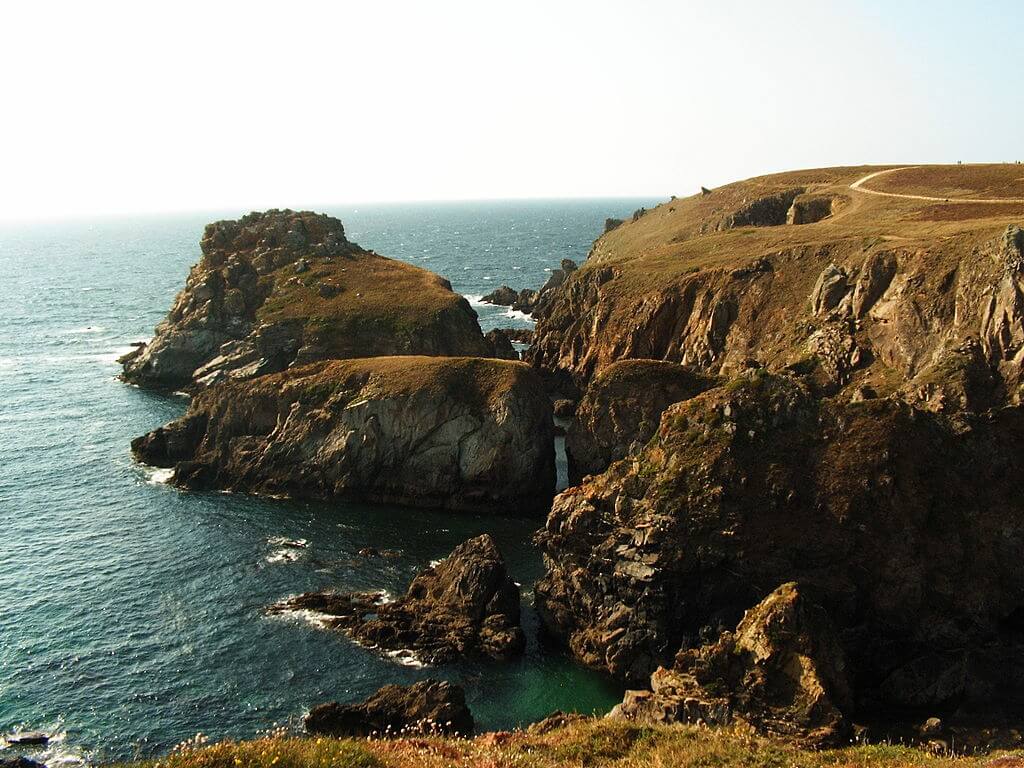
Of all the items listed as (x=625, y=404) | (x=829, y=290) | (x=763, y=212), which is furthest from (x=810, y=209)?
(x=625, y=404)

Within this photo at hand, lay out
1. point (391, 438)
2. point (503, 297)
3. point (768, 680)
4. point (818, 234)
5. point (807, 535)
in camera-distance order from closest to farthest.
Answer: point (768, 680) < point (807, 535) < point (391, 438) < point (818, 234) < point (503, 297)

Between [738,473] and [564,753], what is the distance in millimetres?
25164

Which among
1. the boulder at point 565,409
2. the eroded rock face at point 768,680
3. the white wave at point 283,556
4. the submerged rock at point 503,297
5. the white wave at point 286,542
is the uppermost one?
the submerged rock at point 503,297

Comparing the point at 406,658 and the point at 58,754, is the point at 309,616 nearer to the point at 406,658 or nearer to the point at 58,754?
the point at 406,658

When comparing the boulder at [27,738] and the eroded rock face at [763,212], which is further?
the eroded rock face at [763,212]

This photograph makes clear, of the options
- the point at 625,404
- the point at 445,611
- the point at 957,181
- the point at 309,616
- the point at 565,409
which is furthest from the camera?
the point at 957,181

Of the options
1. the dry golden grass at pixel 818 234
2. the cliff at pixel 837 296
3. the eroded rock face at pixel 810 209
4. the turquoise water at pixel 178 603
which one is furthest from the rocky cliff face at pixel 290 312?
the eroded rock face at pixel 810 209

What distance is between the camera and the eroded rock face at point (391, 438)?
71.1 m

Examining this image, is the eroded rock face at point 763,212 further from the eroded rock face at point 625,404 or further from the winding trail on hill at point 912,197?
the eroded rock face at point 625,404

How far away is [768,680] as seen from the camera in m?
38.6

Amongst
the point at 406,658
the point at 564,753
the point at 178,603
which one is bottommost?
the point at 406,658

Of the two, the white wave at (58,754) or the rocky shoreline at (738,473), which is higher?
the rocky shoreline at (738,473)

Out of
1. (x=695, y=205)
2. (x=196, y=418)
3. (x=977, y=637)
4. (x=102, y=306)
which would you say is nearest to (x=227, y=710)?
(x=977, y=637)

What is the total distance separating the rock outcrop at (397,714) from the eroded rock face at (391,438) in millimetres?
29332
